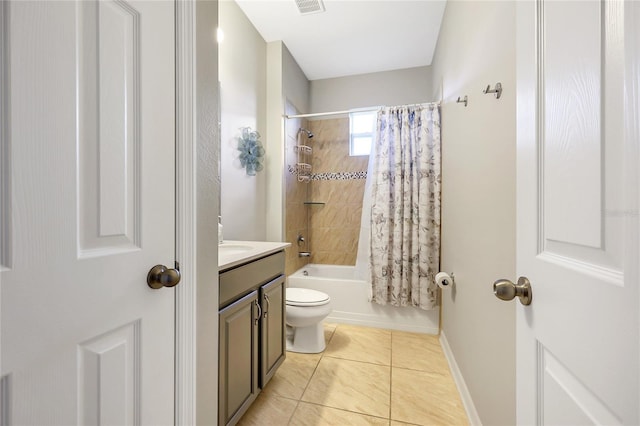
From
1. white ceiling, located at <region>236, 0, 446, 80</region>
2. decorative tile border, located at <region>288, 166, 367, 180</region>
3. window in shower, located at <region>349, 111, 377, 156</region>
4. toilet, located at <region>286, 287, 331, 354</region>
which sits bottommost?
toilet, located at <region>286, 287, 331, 354</region>

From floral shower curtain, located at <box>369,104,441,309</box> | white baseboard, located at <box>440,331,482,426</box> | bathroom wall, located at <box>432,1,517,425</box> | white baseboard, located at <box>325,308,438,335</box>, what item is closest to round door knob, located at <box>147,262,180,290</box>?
bathroom wall, located at <box>432,1,517,425</box>

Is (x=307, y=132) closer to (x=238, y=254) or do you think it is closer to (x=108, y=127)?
(x=238, y=254)

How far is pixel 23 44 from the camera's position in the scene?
46 centimetres

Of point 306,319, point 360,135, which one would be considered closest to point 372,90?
point 360,135

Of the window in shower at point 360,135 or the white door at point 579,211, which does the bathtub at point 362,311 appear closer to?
the window in shower at point 360,135

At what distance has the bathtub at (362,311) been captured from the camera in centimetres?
246

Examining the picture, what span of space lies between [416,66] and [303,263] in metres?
2.60

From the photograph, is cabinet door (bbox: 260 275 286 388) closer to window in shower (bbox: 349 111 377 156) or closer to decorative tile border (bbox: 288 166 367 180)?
decorative tile border (bbox: 288 166 367 180)

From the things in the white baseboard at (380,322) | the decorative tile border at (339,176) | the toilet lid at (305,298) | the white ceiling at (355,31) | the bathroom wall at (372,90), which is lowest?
the white baseboard at (380,322)

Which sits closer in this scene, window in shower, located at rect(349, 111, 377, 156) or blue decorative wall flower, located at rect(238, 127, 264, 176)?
blue decorative wall flower, located at rect(238, 127, 264, 176)

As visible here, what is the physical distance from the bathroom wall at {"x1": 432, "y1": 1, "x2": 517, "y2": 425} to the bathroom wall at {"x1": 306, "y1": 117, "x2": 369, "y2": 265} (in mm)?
1388

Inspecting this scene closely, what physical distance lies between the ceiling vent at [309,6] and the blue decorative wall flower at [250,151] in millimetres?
1021

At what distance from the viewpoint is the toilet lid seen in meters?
1.98

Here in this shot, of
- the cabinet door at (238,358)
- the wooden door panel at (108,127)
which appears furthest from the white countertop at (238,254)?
the wooden door panel at (108,127)
